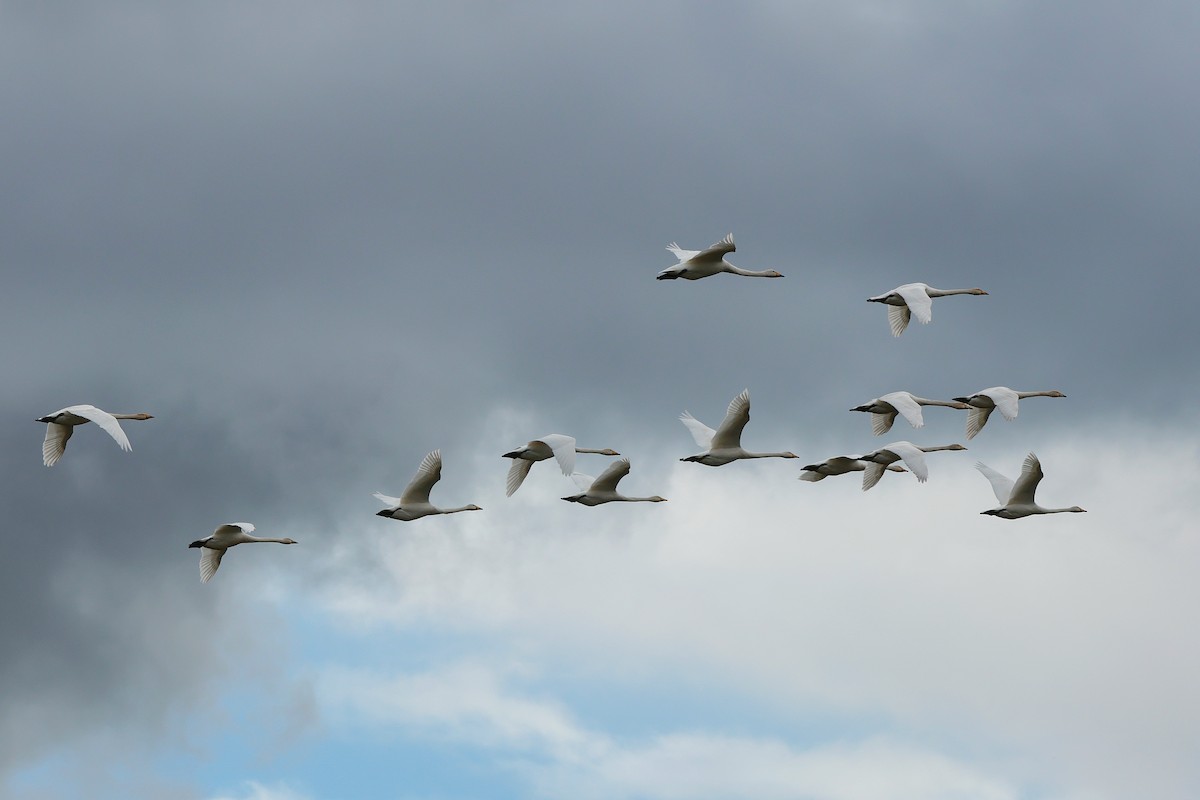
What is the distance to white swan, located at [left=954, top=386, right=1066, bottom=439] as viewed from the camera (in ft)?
244

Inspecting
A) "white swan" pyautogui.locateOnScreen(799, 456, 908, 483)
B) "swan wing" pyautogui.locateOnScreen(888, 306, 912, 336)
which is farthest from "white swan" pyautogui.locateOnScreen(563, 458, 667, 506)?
"swan wing" pyautogui.locateOnScreen(888, 306, 912, 336)

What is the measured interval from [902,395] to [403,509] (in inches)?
659

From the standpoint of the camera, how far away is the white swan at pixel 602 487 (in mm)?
74562

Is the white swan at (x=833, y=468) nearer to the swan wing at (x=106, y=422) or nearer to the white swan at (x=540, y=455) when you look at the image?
the white swan at (x=540, y=455)

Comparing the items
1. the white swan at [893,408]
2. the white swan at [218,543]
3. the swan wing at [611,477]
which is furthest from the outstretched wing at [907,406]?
the white swan at [218,543]

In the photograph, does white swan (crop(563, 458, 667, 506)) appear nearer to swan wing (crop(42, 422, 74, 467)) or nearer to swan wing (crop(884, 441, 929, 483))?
swan wing (crop(884, 441, 929, 483))

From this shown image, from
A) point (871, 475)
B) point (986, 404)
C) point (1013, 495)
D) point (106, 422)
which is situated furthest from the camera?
point (871, 475)

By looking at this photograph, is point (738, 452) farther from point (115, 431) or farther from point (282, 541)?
point (115, 431)

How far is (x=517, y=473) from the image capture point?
7219 centimetres

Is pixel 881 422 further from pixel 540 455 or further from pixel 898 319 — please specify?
pixel 540 455

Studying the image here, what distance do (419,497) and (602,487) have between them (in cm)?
694

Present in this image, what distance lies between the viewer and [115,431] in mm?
65750

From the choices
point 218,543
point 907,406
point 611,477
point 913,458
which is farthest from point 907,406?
point 218,543

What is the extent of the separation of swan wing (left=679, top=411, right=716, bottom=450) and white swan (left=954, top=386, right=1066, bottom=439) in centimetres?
832
